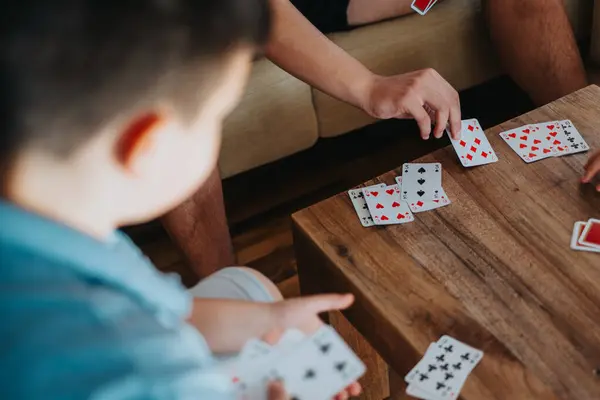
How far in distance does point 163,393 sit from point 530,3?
1.49 meters

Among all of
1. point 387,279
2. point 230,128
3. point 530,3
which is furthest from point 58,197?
point 530,3

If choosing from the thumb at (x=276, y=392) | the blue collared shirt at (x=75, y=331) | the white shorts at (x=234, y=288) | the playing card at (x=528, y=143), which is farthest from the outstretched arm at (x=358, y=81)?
the blue collared shirt at (x=75, y=331)

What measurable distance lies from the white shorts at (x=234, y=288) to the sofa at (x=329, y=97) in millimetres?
782

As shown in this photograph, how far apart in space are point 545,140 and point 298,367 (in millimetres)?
709

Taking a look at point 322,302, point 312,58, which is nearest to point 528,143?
point 312,58

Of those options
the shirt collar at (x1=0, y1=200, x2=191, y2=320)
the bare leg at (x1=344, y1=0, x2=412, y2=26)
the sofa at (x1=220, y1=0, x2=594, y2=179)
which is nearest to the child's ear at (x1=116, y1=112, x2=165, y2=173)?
the shirt collar at (x1=0, y1=200, x2=191, y2=320)

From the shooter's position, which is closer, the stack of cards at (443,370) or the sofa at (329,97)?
the stack of cards at (443,370)

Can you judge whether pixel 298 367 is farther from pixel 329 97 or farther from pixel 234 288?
pixel 329 97

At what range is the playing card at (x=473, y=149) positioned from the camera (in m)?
1.48

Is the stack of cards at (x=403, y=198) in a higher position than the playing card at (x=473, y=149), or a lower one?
lower

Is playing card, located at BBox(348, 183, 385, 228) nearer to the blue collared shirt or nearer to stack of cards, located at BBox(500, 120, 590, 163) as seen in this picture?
stack of cards, located at BBox(500, 120, 590, 163)

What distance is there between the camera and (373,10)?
202cm

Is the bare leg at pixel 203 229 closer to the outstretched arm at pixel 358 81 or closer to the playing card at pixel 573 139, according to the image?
the outstretched arm at pixel 358 81

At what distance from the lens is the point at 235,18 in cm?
77
